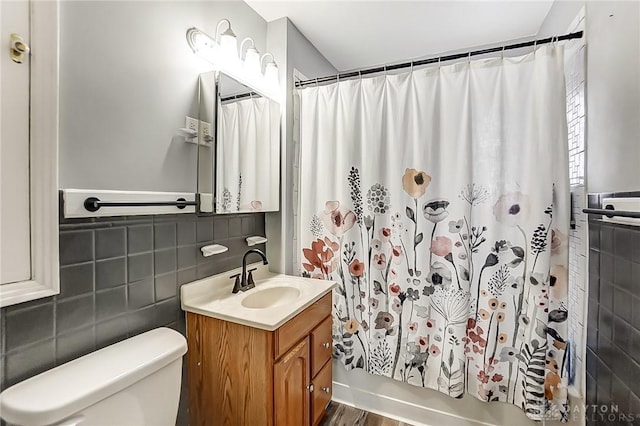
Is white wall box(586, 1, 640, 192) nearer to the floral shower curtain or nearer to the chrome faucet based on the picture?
the floral shower curtain

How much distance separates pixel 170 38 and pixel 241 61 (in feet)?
1.33

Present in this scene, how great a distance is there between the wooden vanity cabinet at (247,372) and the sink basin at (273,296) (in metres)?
0.23

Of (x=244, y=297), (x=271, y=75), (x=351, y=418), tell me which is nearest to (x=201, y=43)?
(x=271, y=75)

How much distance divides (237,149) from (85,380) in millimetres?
1124

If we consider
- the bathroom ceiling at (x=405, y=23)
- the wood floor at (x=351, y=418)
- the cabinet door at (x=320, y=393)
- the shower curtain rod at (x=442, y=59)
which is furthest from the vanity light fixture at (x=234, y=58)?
the wood floor at (x=351, y=418)

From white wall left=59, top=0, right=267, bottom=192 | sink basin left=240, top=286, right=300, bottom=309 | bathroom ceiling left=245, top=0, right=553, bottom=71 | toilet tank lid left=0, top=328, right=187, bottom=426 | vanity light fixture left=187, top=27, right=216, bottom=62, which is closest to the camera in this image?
toilet tank lid left=0, top=328, right=187, bottom=426

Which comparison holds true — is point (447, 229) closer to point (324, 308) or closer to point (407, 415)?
point (324, 308)

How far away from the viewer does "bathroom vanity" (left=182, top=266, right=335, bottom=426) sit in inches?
47.3

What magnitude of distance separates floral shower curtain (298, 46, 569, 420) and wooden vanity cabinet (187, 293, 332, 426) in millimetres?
536

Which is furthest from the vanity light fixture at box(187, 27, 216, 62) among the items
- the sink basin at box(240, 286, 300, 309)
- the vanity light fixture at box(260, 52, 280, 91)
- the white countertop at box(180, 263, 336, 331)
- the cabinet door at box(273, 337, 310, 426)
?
the cabinet door at box(273, 337, 310, 426)

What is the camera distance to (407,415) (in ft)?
5.77

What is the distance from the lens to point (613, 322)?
109 centimetres

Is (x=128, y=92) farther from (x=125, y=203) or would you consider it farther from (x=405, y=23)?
(x=405, y=23)

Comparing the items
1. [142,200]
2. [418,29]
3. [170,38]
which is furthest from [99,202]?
[418,29]
